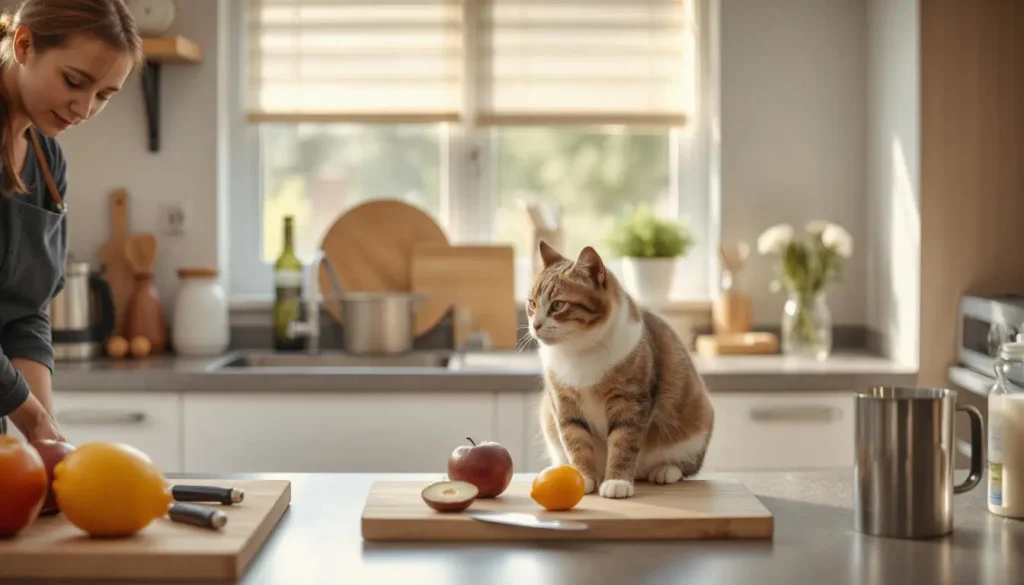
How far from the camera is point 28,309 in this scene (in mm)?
2039

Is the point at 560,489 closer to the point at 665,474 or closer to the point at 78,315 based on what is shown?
the point at 665,474

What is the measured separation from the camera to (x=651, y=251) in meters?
3.55

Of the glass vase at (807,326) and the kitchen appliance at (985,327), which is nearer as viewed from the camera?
the kitchen appliance at (985,327)

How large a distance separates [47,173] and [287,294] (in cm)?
160

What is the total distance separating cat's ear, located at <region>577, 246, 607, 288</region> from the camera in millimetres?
1588

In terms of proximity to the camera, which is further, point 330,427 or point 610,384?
point 330,427

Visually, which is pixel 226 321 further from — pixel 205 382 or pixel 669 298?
pixel 669 298

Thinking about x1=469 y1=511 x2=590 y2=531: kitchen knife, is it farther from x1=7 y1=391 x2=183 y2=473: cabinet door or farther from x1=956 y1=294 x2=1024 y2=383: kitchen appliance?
x1=7 y1=391 x2=183 y2=473: cabinet door

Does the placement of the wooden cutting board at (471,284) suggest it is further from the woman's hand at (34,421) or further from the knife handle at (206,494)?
the knife handle at (206,494)

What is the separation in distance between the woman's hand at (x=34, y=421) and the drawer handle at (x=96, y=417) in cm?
120

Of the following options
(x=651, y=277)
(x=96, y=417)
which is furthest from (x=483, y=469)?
(x=651, y=277)

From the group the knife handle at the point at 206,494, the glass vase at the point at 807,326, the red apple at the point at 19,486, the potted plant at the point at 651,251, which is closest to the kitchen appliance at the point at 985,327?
the glass vase at the point at 807,326

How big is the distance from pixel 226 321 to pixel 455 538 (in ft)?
7.48

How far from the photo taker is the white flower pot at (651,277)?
11.6 feet
